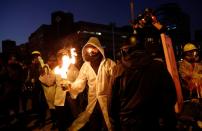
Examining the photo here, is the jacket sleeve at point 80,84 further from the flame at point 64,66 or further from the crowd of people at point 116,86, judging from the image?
the flame at point 64,66

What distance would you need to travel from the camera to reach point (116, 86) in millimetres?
3996

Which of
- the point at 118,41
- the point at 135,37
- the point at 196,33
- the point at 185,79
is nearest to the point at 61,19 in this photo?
the point at 118,41

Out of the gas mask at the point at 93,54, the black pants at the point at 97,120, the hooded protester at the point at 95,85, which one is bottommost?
the black pants at the point at 97,120

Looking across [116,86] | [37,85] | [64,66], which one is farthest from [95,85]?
[37,85]

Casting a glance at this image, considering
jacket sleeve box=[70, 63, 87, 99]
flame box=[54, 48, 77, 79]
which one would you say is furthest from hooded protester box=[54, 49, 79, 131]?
jacket sleeve box=[70, 63, 87, 99]

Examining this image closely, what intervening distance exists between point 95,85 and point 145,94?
2.84 m

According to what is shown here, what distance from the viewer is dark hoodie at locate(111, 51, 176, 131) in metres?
3.71

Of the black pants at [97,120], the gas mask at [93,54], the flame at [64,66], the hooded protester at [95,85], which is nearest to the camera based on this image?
the flame at [64,66]

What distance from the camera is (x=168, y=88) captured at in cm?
378

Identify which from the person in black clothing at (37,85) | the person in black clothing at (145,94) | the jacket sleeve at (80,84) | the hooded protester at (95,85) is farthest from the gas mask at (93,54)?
the person in black clothing at (37,85)

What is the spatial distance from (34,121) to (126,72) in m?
7.58

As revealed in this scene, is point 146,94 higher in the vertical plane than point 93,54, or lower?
lower

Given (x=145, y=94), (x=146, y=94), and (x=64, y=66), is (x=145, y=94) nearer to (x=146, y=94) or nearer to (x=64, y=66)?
(x=146, y=94)

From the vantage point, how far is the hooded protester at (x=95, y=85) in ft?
20.3
